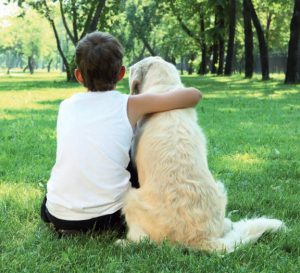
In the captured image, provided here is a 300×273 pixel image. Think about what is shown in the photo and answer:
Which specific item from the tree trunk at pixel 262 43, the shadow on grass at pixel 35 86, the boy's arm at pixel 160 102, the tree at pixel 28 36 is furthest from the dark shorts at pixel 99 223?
the tree at pixel 28 36

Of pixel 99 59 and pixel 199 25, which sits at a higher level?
pixel 199 25

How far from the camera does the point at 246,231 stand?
409cm

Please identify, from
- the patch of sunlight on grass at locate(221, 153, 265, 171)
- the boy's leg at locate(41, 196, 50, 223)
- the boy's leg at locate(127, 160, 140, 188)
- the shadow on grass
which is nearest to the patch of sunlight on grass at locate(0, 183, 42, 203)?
the boy's leg at locate(41, 196, 50, 223)

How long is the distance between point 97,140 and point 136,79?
0.67 meters

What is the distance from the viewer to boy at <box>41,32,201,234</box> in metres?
3.96

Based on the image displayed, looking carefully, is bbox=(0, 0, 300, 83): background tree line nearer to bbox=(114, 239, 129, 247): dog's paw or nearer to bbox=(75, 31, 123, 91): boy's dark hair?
bbox=(75, 31, 123, 91): boy's dark hair

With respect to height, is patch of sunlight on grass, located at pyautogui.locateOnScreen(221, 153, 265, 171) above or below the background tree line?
below

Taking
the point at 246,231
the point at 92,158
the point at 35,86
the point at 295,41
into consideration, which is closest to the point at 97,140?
the point at 92,158

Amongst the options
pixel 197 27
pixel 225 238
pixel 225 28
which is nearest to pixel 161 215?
pixel 225 238

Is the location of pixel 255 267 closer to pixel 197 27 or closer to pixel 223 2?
pixel 223 2

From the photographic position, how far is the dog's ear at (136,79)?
14.0 feet

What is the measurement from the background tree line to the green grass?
16.0 metres

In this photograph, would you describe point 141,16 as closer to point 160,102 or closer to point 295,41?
point 295,41

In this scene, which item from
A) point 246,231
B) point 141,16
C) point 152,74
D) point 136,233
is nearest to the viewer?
point 136,233
